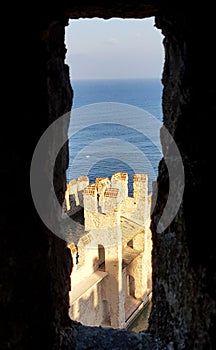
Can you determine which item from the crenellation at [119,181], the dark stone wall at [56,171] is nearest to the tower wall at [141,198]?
the crenellation at [119,181]

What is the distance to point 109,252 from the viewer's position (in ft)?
30.8

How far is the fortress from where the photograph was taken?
28.3ft

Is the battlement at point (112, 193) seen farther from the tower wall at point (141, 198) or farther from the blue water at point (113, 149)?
the blue water at point (113, 149)

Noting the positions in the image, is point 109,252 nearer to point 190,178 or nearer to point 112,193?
point 112,193

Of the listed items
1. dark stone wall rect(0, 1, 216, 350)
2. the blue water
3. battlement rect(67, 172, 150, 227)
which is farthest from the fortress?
the blue water

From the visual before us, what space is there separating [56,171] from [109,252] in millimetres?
7318

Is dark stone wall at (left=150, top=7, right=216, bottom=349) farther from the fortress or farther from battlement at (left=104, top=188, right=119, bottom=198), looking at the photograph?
battlement at (left=104, top=188, right=119, bottom=198)

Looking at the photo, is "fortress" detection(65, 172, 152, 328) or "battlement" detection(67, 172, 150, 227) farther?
"battlement" detection(67, 172, 150, 227)

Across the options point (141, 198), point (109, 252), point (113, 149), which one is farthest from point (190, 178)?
point (113, 149)

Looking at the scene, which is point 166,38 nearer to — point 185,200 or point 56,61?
point 56,61

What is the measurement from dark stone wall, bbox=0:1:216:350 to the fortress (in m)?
5.83

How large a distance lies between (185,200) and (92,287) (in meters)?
7.27

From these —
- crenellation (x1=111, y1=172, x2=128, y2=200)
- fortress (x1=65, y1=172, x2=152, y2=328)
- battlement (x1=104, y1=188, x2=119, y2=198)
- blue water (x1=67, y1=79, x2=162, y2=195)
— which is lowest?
fortress (x1=65, y1=172, x2=152, y2=328)

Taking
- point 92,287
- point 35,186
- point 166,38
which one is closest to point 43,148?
point 35,186
